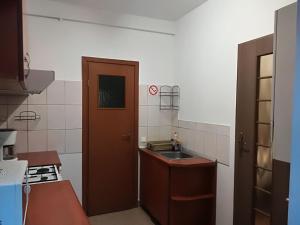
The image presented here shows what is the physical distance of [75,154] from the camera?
2.90 meters

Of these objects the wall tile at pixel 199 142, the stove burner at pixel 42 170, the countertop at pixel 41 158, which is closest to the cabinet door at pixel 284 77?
the wall tile at pixel 199 142

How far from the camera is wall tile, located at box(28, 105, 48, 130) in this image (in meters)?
2.69

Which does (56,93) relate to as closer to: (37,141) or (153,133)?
(37,141)

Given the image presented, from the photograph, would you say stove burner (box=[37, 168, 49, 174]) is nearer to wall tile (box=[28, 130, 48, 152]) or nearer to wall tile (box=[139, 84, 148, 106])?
wall tile (box=[28, 130, 48, 152])

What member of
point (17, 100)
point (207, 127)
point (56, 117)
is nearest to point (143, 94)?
point (207, 127)

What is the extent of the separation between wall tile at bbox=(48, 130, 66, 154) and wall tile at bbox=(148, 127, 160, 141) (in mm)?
1088

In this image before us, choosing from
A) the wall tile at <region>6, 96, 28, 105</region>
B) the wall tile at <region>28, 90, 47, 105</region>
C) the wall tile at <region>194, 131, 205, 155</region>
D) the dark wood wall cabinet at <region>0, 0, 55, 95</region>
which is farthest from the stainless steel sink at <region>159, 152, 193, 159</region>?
the dark wood wall cabinet at <region>0, 0, 55, 95</region>

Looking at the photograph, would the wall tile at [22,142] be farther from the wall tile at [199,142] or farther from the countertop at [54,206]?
the wall tile at [199,142]

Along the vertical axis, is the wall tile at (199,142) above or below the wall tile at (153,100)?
below

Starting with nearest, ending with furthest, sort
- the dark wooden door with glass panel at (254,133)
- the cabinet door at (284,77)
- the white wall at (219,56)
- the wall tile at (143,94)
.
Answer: the cabinet door at (284,77) → the dark wooden door with glass panel at (254,133) → the white wall at (219,56) → the wall tile at (143,94)

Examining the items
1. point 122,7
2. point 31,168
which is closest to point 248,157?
point 31,168

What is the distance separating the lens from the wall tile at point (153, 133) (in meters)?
3.27

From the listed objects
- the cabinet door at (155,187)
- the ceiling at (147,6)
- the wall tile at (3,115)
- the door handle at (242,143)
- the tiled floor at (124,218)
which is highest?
the ceiling at (147,6)

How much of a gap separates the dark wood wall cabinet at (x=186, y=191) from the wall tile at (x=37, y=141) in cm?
130
